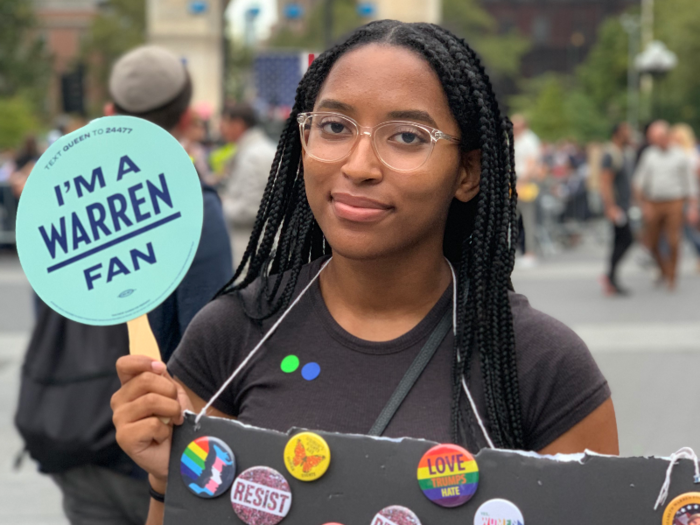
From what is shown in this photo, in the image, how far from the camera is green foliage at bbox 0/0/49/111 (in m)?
38.6

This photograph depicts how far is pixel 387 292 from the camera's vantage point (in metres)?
1.66

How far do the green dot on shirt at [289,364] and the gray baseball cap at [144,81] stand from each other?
117 cm

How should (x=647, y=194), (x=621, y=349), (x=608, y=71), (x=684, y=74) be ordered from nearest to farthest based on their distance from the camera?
1. (x=621, y=349)
2. (x=647, y=194)
3. (x=684, y=74)
4. (x=608, y=71)

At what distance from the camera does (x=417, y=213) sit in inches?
61.3

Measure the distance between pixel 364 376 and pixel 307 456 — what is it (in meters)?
0.18

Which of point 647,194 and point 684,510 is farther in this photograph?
point 647,194

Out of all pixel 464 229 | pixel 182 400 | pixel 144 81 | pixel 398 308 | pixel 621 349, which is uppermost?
pixel 144 81

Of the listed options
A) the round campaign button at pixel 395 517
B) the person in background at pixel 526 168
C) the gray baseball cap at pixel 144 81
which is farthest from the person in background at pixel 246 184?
the person in background at pixel 526 168

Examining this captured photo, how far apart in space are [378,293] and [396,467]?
13.1 inches

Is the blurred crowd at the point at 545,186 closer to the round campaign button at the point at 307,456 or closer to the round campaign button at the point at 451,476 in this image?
the round campaign button at the point at 307,456

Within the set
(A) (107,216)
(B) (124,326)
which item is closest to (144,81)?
(B) (124,326)

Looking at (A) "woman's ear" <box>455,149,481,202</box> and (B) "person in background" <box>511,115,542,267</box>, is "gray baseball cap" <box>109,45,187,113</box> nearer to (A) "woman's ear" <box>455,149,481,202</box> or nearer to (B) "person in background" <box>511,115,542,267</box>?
(A) "woman's ear" <box>455,149,481,202</box>

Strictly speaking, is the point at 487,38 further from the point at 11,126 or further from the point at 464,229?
the point at 464,229

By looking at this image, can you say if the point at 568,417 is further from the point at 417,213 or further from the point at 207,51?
the point at 207,51
